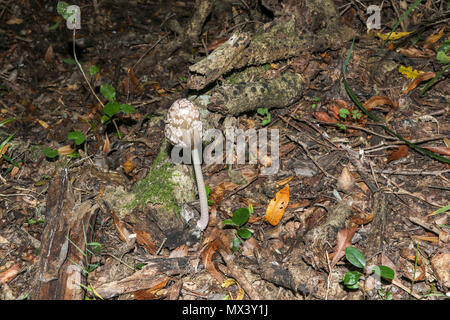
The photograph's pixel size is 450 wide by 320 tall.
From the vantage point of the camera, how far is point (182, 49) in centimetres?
546

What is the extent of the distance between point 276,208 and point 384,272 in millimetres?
1046

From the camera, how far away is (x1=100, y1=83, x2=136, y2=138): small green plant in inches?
160

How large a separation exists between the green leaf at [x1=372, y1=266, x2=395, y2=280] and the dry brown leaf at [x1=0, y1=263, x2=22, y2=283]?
3.01m

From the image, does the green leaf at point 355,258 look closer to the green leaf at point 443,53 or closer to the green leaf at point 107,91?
the green leaf at point 443,53

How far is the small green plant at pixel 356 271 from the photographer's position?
2.61 metres

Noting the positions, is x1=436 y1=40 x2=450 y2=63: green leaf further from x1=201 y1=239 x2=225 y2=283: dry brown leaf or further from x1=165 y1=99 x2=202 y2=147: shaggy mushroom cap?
x1=201 y1=239 x2=225 y2=283: dry brown leaf

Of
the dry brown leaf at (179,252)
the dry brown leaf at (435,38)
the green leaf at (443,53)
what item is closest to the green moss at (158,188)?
the dry brown leaf at (179,252)

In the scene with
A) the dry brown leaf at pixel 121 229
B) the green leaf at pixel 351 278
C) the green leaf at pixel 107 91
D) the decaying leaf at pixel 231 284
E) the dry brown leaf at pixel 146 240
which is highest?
the green leaf at pixel 107 91

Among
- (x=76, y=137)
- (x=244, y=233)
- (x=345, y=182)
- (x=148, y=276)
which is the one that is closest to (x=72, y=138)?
(x=76, y=137)

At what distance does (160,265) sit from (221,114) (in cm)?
179

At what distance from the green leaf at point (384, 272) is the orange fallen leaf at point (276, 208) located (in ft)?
3.02

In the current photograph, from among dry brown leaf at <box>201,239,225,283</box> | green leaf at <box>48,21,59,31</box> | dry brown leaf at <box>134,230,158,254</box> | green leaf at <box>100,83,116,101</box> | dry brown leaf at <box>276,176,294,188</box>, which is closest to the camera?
dry brown leaf at <box>201,239,225,283</box>

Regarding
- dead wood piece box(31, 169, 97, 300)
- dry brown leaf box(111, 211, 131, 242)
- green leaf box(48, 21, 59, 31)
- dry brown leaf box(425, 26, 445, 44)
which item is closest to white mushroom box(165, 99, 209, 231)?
dry brown leaf box(111, 211, 131, 242)
